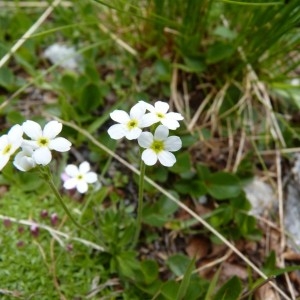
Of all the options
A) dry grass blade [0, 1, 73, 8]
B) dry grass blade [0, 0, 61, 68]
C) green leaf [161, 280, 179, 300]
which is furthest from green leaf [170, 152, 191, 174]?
dry grass blade [0, 1, 73, 8]

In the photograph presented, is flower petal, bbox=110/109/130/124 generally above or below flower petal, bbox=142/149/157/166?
above

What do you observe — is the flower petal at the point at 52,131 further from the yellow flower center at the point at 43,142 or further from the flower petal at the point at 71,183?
the flower petal at the point at 71,183

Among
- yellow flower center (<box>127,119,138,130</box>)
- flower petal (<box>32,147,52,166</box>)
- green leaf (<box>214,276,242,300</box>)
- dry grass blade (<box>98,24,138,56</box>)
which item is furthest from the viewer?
dry grass blade (<box>98,24,138,56</box>)

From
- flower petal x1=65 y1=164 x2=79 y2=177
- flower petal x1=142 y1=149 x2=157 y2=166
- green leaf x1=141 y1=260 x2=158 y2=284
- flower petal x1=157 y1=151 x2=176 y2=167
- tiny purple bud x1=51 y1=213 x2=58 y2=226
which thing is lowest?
tiny purple bud x1=51 y1=213 x2=58 y2=226

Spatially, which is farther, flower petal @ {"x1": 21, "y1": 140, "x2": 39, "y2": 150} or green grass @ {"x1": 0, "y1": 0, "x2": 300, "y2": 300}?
green grass @ {"x1": 0, "y1": 0, "x2": 300, "y2": 300}

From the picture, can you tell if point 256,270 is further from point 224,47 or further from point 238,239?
point 224,47

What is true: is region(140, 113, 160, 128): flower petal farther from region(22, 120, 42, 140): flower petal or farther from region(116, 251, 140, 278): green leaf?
region(116, 251, 140, 278): green leaf

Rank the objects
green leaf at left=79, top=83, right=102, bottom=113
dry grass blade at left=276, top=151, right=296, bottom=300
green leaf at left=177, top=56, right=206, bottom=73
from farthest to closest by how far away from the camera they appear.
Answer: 1. green leaf at left=177, top=56, right=206, bottom=73
2. green leaf at left=79, top=83, right=102, bottom=113
3. dry grass blade at left=276, top=151, right=296, bottom=300
